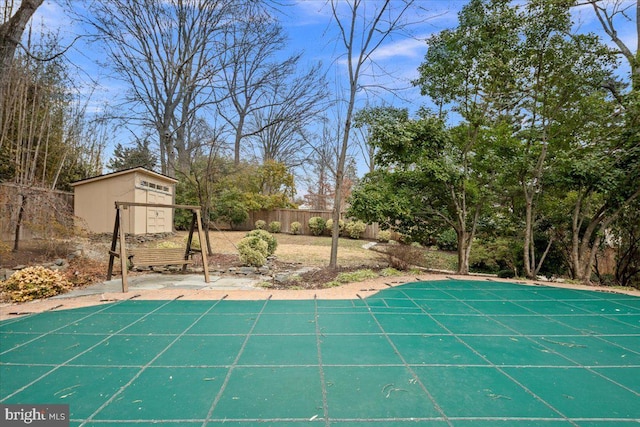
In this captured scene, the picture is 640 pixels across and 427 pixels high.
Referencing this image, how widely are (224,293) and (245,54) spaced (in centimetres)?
1477

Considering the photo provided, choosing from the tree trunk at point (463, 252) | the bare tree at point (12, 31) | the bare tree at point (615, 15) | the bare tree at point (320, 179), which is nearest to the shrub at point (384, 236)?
the tree trunk at point (463, 252)

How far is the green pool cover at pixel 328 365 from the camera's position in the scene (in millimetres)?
1763

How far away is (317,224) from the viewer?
17.1 meters

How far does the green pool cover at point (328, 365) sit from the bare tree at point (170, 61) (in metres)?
12.2

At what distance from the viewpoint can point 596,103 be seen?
595 centimetres

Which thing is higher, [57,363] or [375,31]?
[375,31]

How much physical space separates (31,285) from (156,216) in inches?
345

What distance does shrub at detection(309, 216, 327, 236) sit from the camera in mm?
17156

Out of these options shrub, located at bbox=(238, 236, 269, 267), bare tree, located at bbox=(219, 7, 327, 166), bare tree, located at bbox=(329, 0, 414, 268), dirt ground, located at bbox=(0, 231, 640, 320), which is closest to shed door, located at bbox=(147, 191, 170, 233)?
dirt ground, located at bbox=(0, 231, 640, 320)

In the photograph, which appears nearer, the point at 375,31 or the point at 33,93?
the point at 375,31

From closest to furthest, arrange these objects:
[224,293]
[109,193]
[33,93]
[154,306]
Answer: [154,306] < [224,293] < [33,93] < [109,193]

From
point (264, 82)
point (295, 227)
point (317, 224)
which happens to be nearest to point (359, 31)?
point (264, 82)

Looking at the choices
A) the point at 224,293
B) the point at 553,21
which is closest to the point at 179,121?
the point at 224,293

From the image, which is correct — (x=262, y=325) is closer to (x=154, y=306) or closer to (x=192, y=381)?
(x=192, y=381)
